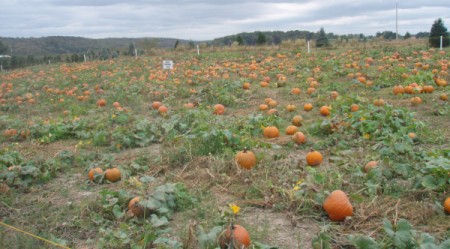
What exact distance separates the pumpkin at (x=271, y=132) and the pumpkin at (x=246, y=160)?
1473mm

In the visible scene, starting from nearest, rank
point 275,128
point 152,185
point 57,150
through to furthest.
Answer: point 152,185
point 275,128
point 57,150

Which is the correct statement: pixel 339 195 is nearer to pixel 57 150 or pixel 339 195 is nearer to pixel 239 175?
pixel 239 175

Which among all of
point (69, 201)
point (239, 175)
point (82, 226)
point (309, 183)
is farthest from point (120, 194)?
point (309, 183)

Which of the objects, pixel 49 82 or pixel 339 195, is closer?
pixel 339 195

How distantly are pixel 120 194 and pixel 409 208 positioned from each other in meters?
2.81

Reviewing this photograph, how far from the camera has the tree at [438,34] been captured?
22483 millimetres

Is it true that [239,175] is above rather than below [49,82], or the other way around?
below

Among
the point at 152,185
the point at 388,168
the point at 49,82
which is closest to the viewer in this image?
the point at 388,168

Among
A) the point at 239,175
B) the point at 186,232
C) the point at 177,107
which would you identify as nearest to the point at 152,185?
the point at 239,175

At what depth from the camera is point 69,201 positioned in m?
4.88

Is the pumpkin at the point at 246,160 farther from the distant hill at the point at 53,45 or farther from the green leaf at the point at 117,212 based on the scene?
the distant hill at the point at 53,45

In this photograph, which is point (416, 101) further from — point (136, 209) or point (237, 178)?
point (136, 209)

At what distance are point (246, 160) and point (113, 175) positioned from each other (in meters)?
1.67

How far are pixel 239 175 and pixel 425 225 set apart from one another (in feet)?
6.48
